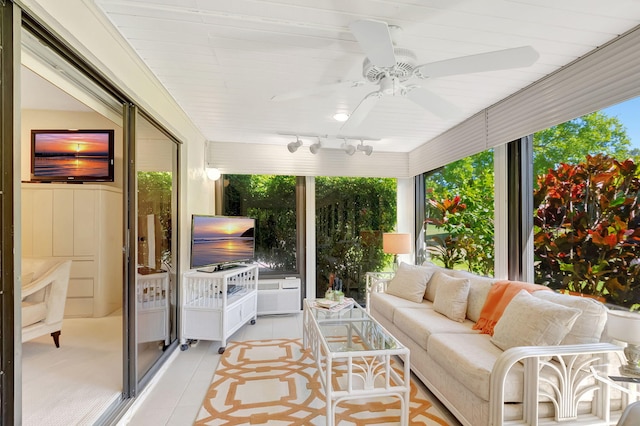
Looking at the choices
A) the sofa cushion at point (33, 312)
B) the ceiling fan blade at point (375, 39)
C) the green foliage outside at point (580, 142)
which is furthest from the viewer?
the sofa cushion at point (33, 312)

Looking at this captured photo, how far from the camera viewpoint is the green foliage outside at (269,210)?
448 centimetres

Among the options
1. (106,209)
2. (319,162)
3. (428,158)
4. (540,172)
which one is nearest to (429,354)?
(540,172)

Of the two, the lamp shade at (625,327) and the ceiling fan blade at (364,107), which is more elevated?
the ceiling fan blade at (364,107)

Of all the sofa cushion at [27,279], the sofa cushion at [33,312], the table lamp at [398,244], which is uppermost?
the table lamp at [398,244]

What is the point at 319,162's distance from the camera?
440 centimetres

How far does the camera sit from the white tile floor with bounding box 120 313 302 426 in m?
2.01

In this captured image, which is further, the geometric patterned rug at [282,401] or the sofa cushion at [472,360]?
the geometric patterned rug at [282,401]

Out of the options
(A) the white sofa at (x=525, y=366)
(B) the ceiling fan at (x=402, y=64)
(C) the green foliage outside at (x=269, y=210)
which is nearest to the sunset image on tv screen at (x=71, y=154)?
(C) the green foliage outside at (x=269, y=210)

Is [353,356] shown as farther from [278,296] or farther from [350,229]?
[350,229]

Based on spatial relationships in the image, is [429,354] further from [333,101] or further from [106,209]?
[106,209]

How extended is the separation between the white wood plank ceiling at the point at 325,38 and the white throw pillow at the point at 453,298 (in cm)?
155

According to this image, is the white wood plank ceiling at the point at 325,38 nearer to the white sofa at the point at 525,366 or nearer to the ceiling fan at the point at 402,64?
the ceiling fan at the point at 402,64

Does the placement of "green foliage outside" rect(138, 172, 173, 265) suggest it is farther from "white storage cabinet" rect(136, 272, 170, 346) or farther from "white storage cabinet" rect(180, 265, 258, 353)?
"white storage cabinet" rect(180, 265, 258, 353)

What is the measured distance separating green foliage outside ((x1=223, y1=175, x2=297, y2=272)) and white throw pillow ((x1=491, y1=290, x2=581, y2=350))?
3.03 metres
